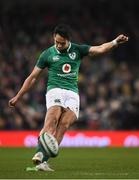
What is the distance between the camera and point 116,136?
88.4ft

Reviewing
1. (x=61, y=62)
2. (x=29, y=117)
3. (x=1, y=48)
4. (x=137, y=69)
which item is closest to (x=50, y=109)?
(x=61, y=62)

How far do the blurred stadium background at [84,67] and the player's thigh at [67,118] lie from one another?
39.4ft

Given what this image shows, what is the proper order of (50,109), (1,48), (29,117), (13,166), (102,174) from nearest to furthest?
(102,174)
(50,109)
(13,166)
(29,117)
(1,48)

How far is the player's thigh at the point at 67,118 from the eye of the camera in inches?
557

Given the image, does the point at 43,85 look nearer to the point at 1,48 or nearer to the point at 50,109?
the point at 1,48

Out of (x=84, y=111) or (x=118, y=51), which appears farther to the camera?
(x=118, y=51)

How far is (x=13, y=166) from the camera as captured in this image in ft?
50.6

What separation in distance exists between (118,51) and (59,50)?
17.2 meters

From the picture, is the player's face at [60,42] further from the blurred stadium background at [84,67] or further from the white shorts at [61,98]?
the blurred stadium background at [84,67]

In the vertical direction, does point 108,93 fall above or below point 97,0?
below

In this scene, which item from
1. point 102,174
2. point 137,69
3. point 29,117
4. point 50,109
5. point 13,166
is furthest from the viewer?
point 137,69

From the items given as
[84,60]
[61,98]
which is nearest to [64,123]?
[61,98]

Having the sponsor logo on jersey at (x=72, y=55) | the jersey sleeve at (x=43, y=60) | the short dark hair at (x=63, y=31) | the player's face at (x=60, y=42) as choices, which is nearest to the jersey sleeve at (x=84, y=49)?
the sponsor logo on jersey at (x=72, y=55)

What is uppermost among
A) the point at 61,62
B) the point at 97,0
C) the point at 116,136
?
the point at 97,0
